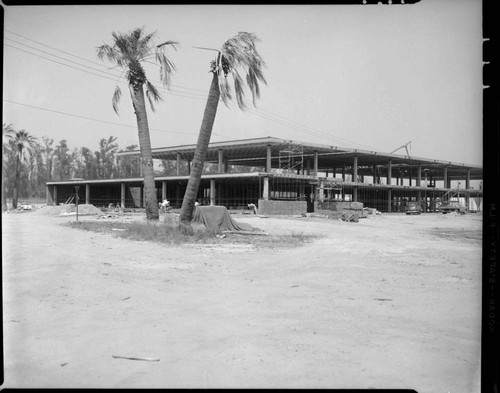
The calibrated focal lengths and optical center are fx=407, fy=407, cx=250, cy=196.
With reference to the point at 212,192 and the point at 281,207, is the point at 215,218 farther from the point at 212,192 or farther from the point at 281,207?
the point at 281,207

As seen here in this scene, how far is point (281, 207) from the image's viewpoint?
25.3 meters

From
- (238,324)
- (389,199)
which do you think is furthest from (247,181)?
(389,199)

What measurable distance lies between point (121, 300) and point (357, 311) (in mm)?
3115

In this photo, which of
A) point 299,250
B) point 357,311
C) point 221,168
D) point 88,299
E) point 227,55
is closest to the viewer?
point 357,311

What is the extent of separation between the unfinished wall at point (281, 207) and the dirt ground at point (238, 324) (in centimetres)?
1499

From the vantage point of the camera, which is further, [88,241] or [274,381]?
[88,241]

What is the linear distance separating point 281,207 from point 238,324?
20972mm

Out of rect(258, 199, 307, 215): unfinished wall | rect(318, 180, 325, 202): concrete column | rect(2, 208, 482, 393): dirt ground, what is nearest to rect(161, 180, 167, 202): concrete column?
rect(258, 199, 307, 215): unfinished wall

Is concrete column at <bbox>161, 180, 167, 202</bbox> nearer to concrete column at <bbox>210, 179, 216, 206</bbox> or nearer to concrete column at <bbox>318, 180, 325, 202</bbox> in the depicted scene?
concrete column at <bbox>210, 179, 216, 206</bbox>

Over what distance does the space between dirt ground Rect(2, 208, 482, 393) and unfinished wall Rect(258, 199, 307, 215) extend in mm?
14986

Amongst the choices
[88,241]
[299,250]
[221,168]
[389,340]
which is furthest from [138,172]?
[389,340]

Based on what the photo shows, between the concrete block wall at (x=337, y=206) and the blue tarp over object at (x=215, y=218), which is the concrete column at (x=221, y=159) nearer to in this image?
the blue tarp over object at (x=215, y=218)
